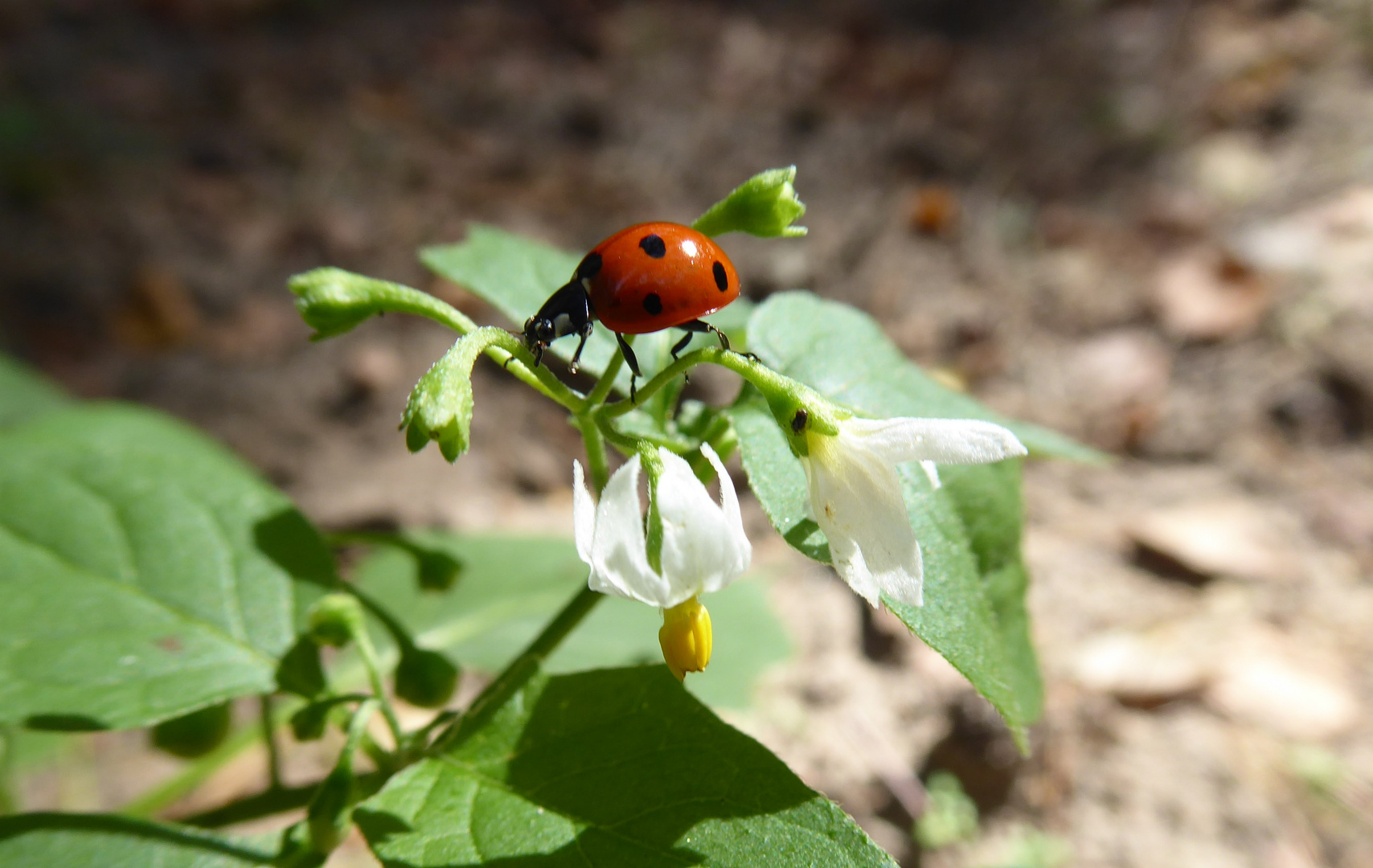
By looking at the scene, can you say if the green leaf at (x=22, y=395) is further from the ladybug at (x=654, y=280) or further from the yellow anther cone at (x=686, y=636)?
the yellow anther cone at (x=686, y=636)

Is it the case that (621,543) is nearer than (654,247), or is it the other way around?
(621,543)

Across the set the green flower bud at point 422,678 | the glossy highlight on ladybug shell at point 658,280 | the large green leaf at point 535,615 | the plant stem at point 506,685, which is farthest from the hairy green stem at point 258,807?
the glossy highlight on ladybug shell at point 658,280

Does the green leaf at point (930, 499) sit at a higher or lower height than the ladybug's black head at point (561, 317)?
lower

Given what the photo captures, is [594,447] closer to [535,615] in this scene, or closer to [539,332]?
[539,332]

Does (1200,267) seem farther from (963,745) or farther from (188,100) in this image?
(188,100)

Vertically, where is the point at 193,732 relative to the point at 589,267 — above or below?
below

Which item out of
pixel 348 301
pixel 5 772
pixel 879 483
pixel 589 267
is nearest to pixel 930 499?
pixel 879 483
